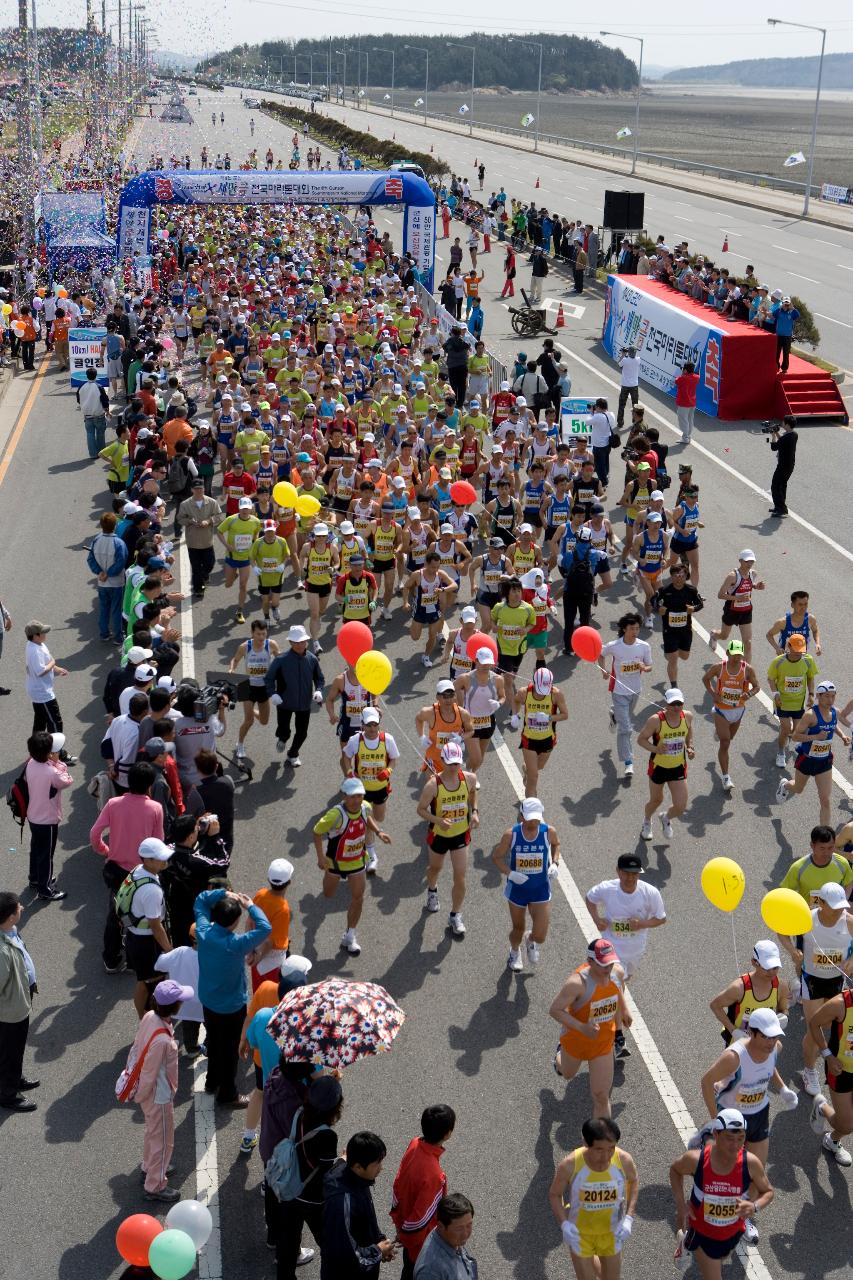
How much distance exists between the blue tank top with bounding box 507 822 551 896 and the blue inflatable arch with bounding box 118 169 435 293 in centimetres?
2585

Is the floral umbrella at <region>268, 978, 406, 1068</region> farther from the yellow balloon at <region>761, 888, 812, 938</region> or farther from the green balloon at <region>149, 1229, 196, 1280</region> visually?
the yellow balloon at <region>761, 888, 812, 938</region>

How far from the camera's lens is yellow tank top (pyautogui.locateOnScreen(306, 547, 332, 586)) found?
14555 mm

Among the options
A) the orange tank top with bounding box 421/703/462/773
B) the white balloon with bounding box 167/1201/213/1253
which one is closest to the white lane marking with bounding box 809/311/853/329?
the orange tank top with bounding box 421/703/462/773

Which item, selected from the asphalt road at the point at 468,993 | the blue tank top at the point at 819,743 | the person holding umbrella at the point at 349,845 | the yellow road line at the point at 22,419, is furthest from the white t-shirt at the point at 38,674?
the yellow road line at the point at 22,419

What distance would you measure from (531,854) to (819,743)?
3494 millimetres

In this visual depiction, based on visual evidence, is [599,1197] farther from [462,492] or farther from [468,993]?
[462,492]

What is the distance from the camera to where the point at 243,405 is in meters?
19.1

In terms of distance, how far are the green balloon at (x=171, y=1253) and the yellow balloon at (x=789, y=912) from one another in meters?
4.04

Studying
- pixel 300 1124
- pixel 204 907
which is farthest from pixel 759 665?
pixel 300 1124

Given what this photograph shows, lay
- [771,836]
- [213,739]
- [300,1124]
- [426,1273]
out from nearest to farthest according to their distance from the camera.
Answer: [426,1273], [300,1124], [213,739], [771,836]

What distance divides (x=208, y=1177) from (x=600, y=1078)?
92.9 inches

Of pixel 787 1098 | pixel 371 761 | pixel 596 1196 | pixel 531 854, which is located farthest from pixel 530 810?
pixel 596 1196

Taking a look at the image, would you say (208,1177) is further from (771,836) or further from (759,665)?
(759,665)

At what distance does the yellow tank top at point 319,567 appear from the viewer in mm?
14555
